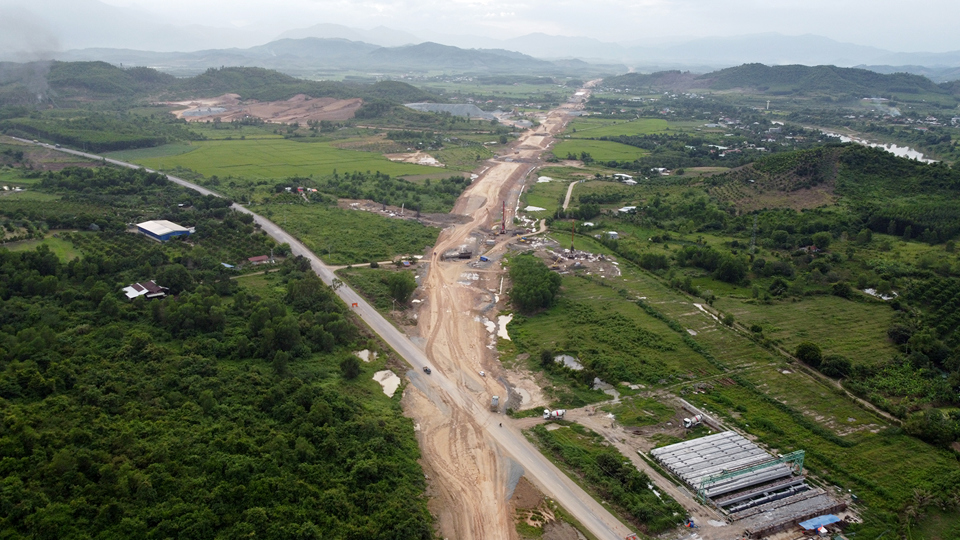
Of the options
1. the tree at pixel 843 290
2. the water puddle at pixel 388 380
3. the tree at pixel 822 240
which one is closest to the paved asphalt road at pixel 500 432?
the water puddle at pixel 388 380

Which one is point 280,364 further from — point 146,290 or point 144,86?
point 144,86

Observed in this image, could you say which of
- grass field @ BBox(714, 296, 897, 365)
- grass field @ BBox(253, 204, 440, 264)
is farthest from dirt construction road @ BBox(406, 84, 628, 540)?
grass field @ BBox(714, 296, 897, 365)

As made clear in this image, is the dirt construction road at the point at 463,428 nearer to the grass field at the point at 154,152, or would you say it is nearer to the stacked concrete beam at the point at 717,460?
the stacked concrete beam at the point at 717,460

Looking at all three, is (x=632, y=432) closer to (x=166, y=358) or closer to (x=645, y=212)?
(x=166, y=358)

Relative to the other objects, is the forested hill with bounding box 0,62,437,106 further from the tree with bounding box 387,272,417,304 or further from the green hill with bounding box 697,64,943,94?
the green hill with bounding box 697,64,943,94

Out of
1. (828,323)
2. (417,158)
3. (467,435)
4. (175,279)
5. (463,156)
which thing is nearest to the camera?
(467,435)

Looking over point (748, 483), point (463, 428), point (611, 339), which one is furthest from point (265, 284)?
point (748, 483)
